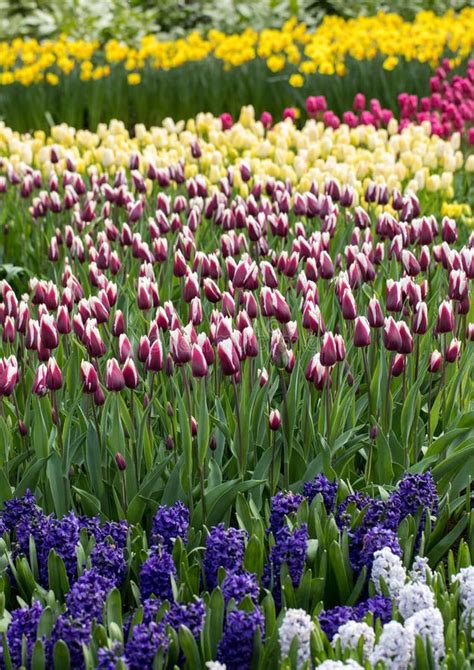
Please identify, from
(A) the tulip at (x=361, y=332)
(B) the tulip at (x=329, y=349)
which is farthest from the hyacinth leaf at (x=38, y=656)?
(A) the tulip at (x=361, y=332)

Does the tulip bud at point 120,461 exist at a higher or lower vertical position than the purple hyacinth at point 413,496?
higher

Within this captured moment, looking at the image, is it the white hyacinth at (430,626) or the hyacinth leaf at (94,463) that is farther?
the hyacinth leaf at (94,463)

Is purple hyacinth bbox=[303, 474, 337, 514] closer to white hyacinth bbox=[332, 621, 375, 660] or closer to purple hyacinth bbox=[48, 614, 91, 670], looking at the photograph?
white hyacinth bbox=[332, 621, 375, 660]

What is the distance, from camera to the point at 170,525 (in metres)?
2.64

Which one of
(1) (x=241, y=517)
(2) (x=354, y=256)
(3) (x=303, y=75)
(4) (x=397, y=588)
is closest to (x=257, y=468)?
(1) (x=241, y=517)

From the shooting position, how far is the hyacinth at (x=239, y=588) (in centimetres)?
232

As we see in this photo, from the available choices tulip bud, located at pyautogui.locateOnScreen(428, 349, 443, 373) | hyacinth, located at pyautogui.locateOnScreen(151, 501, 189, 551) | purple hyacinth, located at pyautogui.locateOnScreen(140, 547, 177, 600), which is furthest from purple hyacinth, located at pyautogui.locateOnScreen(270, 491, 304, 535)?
tulip bud, located at pyautogui.locateOnScreen(428, 349, 443, 373)

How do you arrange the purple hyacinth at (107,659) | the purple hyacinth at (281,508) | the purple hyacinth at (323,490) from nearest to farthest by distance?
the purple hyacinth at (107,659) < the purple hyacinth at (281,508) < the purple hyacinth at (323,490)

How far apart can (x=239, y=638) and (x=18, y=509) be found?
2.64 feet

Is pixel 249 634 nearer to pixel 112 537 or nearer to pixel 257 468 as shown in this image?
pixel 112 537

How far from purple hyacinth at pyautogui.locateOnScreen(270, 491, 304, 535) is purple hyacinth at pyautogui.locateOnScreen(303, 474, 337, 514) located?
11 cm

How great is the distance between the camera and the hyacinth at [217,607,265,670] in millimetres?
2178

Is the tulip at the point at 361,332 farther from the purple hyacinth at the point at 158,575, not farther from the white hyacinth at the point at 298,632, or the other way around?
the white hyacinth at the point at 298,632

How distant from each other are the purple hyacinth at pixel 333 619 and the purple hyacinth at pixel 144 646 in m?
0.36
